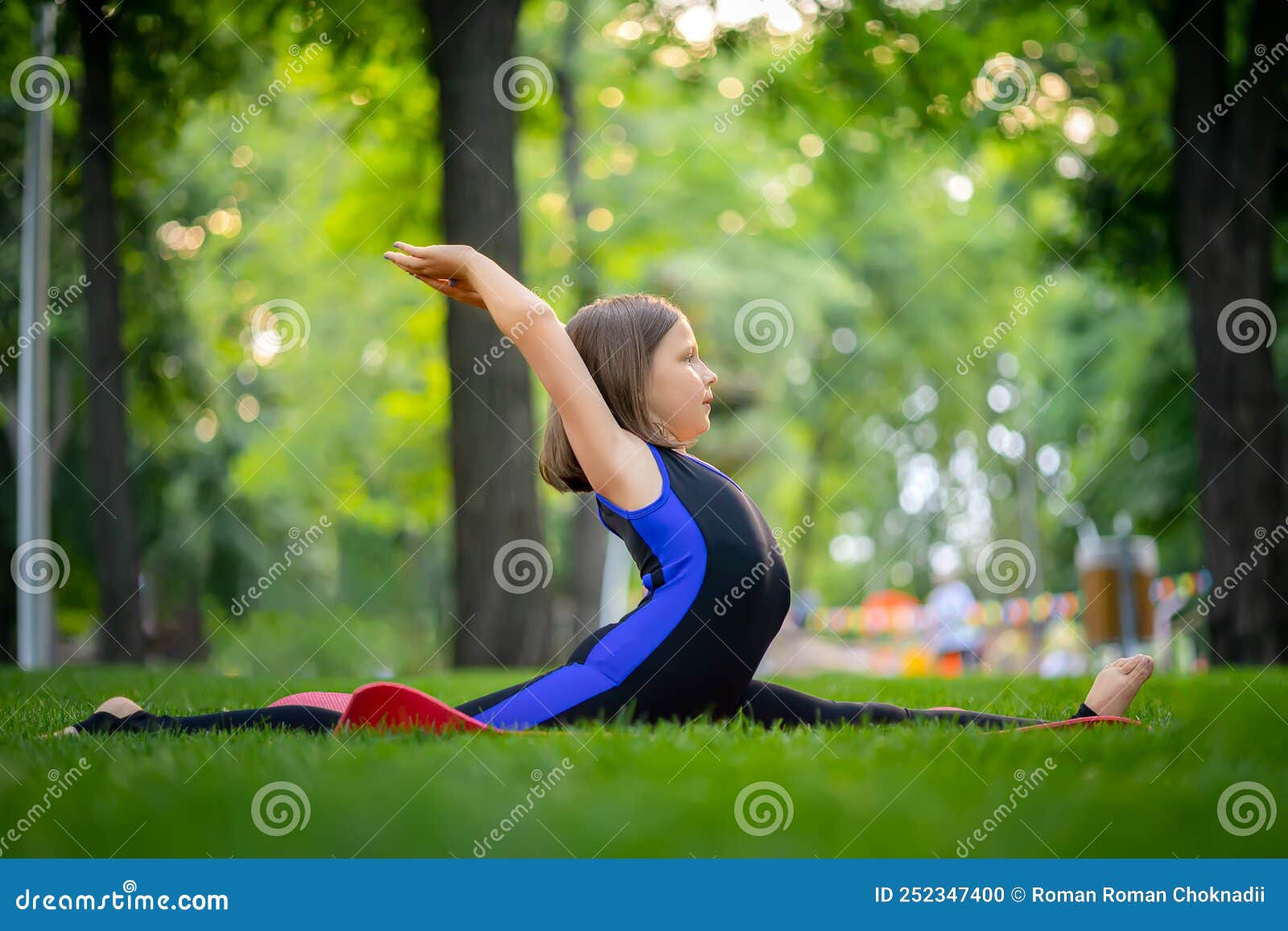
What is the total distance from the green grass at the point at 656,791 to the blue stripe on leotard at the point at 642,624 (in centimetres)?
21

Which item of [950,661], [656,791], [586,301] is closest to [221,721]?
[656,791]

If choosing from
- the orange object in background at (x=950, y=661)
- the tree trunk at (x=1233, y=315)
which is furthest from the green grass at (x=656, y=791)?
the orange object in background at (x=950, y=661)

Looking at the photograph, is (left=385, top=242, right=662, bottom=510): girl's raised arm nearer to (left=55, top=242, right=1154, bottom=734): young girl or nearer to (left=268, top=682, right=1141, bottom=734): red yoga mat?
(left=55, top=242, right=1154, bottom=734): young girl

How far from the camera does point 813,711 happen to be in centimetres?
367

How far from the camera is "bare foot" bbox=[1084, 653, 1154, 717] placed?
3.41 m

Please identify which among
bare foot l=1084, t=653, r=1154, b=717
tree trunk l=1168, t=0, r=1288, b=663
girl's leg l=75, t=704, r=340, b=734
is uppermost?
tree trunk l=1168, t=0, r=1288, b=663

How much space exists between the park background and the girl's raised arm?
694 millimetres

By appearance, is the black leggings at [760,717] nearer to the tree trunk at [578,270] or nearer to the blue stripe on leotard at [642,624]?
the blue stripe on leotard at [642,624]

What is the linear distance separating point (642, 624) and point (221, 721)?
124cm

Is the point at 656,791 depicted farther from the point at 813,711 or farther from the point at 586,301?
the point at 586,301

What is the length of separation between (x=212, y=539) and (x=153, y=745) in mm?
17430

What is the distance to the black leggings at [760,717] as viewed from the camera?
3404 mm

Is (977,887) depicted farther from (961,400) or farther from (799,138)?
(961,400)

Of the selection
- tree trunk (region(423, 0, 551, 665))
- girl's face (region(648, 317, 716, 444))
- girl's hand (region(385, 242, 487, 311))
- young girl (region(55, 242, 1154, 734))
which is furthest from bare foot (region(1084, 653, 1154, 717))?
tree trunk (region(423, 0, 551, 665))
